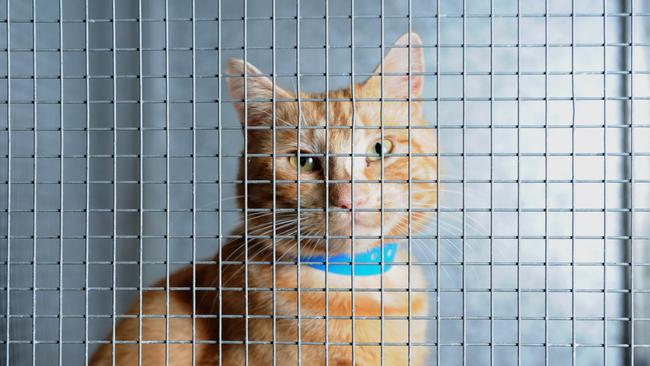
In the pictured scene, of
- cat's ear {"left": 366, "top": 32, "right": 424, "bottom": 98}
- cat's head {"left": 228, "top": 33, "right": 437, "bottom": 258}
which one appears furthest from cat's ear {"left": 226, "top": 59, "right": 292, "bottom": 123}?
cat's ear {"left": 366, "top": 32, "right": 424, "bottom": 98}

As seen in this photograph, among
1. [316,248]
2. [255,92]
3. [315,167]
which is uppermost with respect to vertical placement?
[255,92]

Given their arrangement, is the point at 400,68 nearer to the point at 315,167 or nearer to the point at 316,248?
the point at 315,167

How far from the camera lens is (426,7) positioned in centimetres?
209

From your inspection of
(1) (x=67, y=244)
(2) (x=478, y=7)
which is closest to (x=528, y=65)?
(2) (x=478, y=7)

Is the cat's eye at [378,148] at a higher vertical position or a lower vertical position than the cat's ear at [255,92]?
lower

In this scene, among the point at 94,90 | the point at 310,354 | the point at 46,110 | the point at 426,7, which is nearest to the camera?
the point at 310,354

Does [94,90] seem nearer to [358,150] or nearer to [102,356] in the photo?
[102,356]

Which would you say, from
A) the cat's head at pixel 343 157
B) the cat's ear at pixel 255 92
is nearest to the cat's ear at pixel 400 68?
the cat's head at pixel 343 157

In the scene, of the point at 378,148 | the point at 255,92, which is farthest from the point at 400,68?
the point at 255,92

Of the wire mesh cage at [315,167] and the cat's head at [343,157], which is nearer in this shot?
the cat's head at [343,157]

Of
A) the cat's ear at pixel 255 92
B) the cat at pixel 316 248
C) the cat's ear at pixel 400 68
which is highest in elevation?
the cat's ear at pixel 400 68

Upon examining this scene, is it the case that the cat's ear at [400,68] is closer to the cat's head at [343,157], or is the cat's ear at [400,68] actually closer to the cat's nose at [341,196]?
the cat's head at [343,157]

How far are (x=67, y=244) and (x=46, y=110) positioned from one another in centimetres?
32

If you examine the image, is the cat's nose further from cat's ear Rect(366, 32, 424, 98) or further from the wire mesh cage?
cat's ear Rect(366, 32, 424, 98)
